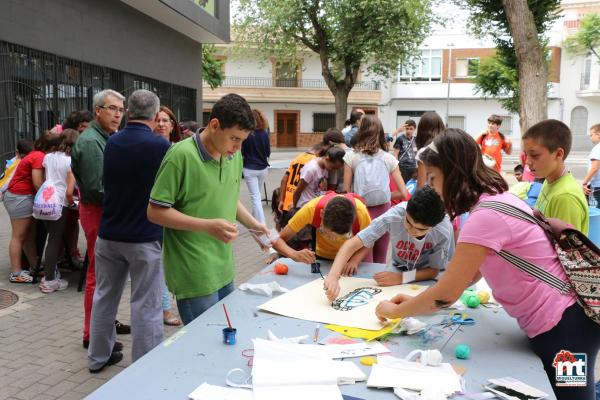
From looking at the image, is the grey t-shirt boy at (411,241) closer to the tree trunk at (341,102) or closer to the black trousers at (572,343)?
the black trousers at (572,343)

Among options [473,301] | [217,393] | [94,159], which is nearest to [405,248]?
[473,301]

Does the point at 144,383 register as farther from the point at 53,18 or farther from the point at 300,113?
the point at 300,113

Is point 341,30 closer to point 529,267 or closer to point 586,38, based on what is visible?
point 529,267

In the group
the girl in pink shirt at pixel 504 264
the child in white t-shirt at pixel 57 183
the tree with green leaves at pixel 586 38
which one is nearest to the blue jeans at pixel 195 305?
the girl in pink shirt at pixel 504 264

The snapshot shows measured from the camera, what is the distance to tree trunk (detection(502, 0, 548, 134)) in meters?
7.75

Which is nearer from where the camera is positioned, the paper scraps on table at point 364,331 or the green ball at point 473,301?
the paper scraps on table at point 364,331

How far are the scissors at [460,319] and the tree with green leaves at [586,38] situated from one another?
3150cm

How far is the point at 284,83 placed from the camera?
33.1 metres

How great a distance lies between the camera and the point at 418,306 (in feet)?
6.31

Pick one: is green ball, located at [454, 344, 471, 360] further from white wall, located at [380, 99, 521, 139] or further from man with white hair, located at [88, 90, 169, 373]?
white wall, located at [380, 99, 521, 139]

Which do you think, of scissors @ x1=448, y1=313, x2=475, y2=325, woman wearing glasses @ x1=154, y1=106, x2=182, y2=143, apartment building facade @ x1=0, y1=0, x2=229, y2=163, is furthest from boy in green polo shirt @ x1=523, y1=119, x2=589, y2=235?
apartment building facade @ x1=0, y1=0, x2=229, y2=163

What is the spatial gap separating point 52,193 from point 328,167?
2.52 metres

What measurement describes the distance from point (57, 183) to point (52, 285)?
921 mm

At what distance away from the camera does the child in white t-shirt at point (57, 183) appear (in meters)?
4.68
